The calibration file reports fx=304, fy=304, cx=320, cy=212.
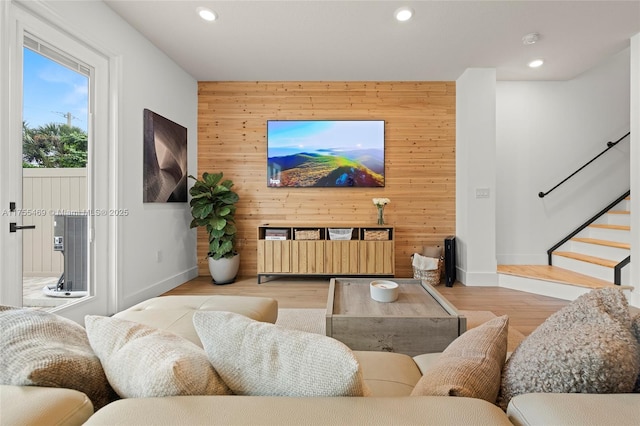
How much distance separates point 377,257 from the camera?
12.8 ft

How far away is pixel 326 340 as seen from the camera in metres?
0.66

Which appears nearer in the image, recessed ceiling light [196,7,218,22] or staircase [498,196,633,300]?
recessed ceiling light [196,7,218,22]

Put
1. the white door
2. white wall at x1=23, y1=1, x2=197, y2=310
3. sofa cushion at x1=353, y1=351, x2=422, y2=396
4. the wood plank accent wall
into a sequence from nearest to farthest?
sofa cushion at x1=353, y1=351, x2=422, y2=396 → the white door → white wall at x1=23, y1=1, x2=197, y2=310 → the wood plank accent wall

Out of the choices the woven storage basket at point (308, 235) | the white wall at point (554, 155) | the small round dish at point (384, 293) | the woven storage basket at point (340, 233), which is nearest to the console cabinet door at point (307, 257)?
the woven storage basket at point (308, 235)

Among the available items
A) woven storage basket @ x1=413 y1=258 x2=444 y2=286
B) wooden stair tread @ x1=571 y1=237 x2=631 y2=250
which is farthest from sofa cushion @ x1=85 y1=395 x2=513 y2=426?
wooden stair tread @ x1=571 y1=237 x2=631 y2=250

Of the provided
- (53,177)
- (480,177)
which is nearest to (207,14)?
(53,177)

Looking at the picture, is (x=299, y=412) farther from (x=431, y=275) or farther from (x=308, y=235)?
(x=431, y=275)

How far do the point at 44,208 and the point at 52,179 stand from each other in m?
0.25

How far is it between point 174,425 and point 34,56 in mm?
2872

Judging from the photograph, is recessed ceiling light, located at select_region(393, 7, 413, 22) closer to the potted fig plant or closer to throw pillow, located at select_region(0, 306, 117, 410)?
the potted fig plant

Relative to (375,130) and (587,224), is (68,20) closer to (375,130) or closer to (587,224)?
(375,130)

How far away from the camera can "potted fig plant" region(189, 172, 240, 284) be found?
12.7 feet

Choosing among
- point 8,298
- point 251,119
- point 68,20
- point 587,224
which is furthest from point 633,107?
point 8,298

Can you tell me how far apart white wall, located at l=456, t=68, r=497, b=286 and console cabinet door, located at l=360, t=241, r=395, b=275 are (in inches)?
38.9
